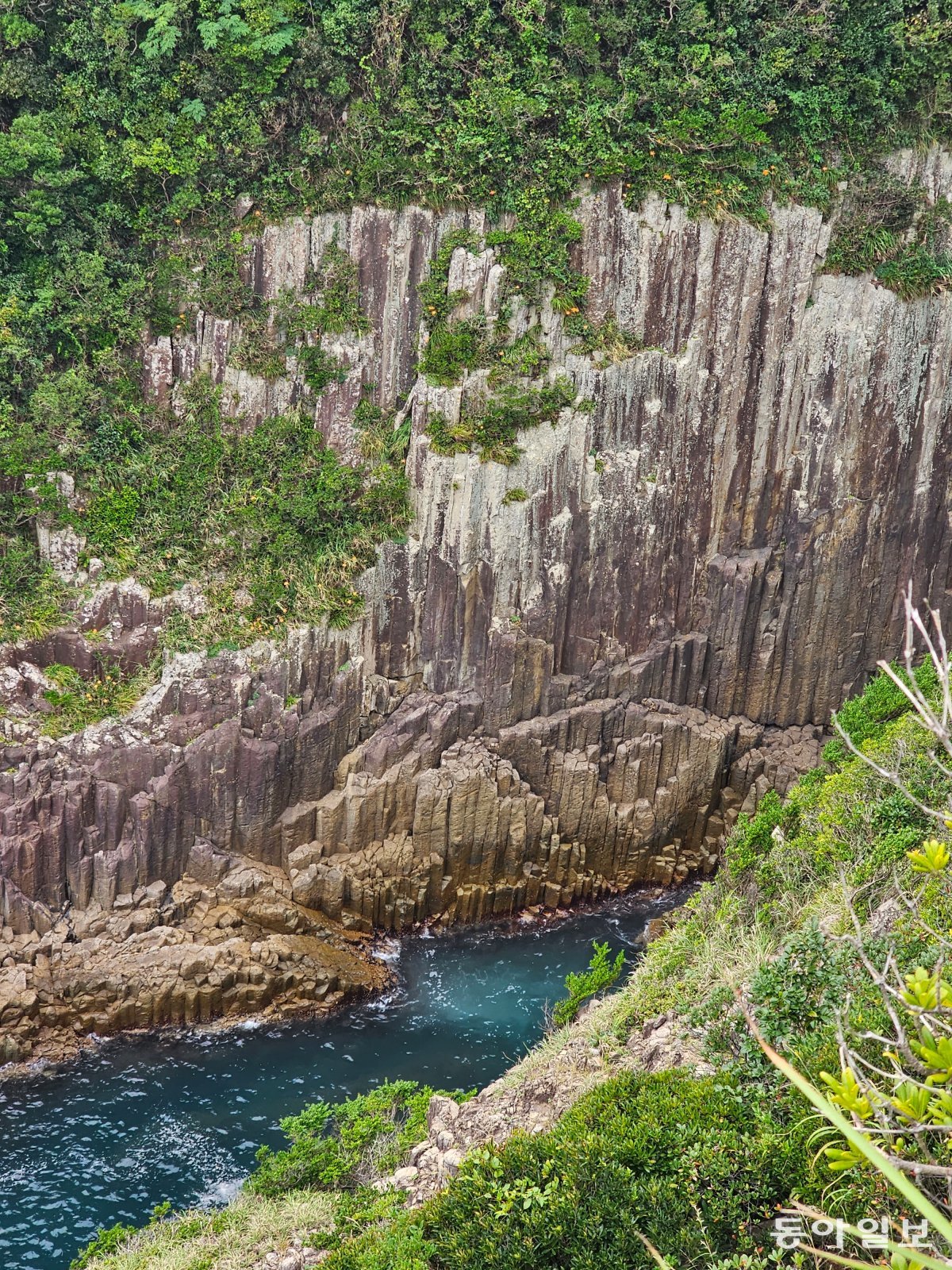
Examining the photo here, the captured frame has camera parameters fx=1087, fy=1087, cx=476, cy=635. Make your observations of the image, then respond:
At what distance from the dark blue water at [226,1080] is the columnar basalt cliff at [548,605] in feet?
4.57

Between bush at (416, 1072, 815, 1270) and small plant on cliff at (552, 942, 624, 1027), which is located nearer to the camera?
bush at (416, 1072, 815, 1270)

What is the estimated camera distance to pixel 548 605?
77.1 feet

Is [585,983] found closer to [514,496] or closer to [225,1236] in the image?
[225,1236]

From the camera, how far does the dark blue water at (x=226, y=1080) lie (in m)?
17.2

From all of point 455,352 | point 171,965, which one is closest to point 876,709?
point 455,352

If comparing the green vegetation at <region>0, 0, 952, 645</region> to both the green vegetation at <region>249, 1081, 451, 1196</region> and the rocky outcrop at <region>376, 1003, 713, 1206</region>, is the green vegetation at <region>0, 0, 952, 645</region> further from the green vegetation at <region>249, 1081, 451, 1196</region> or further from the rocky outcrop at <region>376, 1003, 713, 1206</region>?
the rocky outcrop at <region>376, 1003, 713, 1206</region>

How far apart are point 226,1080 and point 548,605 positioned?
37.0 feet

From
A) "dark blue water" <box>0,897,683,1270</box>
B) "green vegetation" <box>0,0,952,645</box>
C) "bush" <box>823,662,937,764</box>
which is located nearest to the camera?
"dark blue water" <box>0,897,683,1270</box>

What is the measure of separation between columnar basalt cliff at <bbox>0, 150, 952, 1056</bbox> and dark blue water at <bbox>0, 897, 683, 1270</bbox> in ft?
4.57

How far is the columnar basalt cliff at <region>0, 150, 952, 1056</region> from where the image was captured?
2208cm

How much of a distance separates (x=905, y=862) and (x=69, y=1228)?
13.5m

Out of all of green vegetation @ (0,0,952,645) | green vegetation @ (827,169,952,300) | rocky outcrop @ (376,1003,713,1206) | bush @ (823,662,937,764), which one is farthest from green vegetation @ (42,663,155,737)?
green vegetation @ (827,169,952,300)

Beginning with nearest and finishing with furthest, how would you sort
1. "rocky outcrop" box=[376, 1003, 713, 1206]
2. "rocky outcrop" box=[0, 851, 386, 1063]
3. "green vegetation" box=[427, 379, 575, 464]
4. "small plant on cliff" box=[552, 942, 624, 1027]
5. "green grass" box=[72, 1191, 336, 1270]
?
1. "rocky outcrop" box=[376, 1003, 713, 1206]
2. "green grass" box=[72, 1191, 336, 1270]
3. "small plant on cliff" box=[552, 942, 624, 1027]
4. "rocky outcrop" box=[0, 851, 386, 1063]
5. "green vegetation" box=[427, 379, 575, 464]

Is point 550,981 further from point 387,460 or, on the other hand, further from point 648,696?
point 387,460
